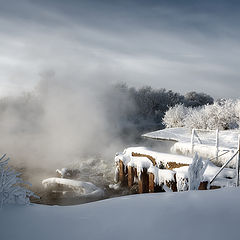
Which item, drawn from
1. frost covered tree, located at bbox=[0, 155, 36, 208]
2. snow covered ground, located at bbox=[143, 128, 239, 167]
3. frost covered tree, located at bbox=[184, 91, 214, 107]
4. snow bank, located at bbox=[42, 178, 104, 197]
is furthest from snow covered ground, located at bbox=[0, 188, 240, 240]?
frost covered tree, located at bbox=[184, 91, 214, 107]

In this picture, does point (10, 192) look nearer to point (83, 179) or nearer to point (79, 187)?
point (79, 187)

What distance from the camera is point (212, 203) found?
8.83 feet

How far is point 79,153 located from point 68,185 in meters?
13.8

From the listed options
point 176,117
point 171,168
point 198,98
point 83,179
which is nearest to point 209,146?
point 171,168

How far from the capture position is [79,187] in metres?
12.3

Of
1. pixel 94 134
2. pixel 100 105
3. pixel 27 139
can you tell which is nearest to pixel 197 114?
pixel 94 134

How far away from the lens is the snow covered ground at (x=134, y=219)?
217 cm

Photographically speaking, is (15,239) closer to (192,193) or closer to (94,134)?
(192,193)

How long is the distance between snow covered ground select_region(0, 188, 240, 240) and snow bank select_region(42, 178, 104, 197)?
29.8 ft

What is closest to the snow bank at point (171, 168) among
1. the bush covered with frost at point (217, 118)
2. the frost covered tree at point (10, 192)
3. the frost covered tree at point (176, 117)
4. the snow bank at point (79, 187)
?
the snow bank at point (79, 187)

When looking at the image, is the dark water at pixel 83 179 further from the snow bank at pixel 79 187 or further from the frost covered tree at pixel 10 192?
the frost covered tree at pixel 10 192

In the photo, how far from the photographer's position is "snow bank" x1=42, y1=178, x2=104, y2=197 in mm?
11836

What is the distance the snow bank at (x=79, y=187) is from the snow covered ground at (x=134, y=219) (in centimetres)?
909

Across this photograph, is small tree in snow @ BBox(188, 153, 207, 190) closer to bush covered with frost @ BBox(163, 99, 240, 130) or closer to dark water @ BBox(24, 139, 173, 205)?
dark water @ BBox(24, 139, 173, 205)
